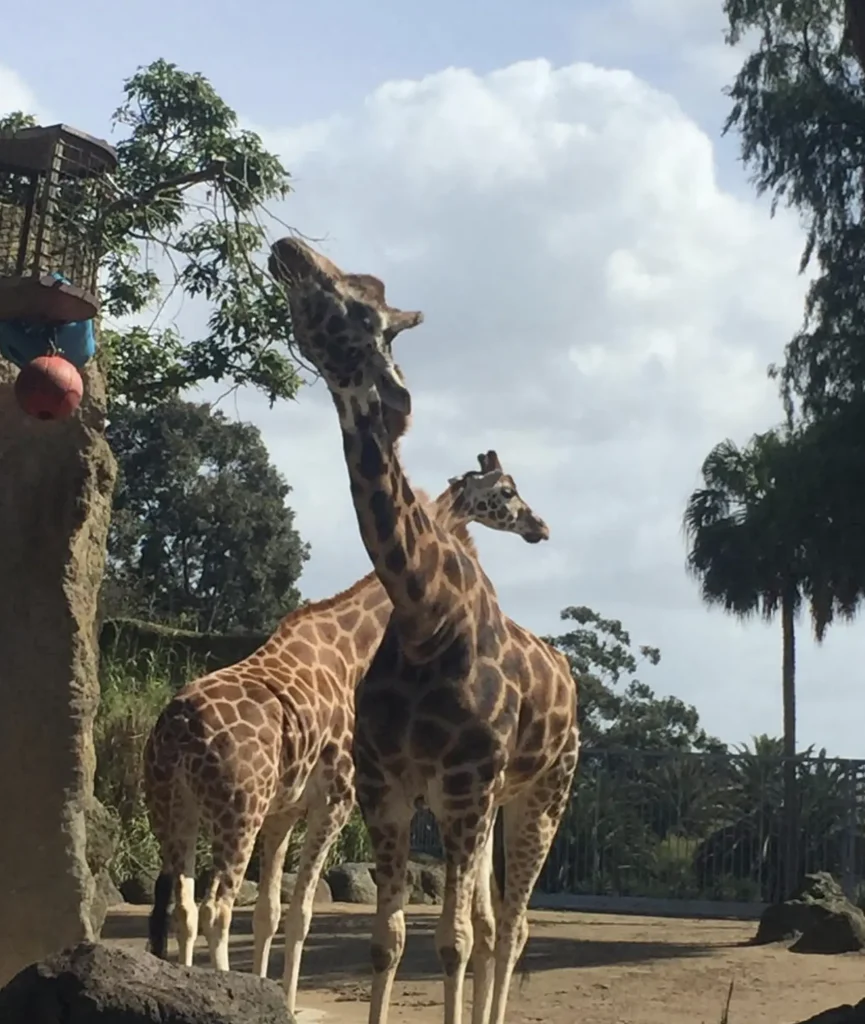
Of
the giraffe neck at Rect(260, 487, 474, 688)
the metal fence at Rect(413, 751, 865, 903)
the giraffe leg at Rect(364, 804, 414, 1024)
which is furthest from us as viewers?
the metal fence at Rect(413, 751, 865, 903)

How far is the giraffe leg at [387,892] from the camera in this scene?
7.11 metres

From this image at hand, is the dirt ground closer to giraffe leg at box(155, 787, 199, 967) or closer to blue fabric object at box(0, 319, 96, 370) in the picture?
giraffe leg at box(155, 787, 199, 967)

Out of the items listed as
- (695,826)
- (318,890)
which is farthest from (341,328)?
(695,826)

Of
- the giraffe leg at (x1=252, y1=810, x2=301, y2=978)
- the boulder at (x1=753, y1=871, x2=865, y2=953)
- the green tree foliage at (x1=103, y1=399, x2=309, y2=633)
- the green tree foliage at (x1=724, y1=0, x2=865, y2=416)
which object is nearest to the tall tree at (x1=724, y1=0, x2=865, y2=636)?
the green tree foliage at (x1=724, y1=0, x2=865, y2=416)

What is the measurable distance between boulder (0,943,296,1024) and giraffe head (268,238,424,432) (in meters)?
2.59

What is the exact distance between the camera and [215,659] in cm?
1833

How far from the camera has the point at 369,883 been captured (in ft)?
54.4

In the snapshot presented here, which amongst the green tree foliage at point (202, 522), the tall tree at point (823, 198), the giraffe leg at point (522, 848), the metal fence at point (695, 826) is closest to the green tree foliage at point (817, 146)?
the tall tree at point (823, 198)

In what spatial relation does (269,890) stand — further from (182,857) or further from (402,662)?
(402,662)

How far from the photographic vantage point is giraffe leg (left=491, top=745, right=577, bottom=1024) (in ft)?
27.2

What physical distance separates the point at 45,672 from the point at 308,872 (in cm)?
214

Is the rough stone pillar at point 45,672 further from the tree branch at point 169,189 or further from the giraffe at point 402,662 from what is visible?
the giraffe at point 402,662

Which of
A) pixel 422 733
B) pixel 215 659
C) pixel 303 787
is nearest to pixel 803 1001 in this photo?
pixel 303 787

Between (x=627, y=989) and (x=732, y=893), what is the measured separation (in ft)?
28.2
